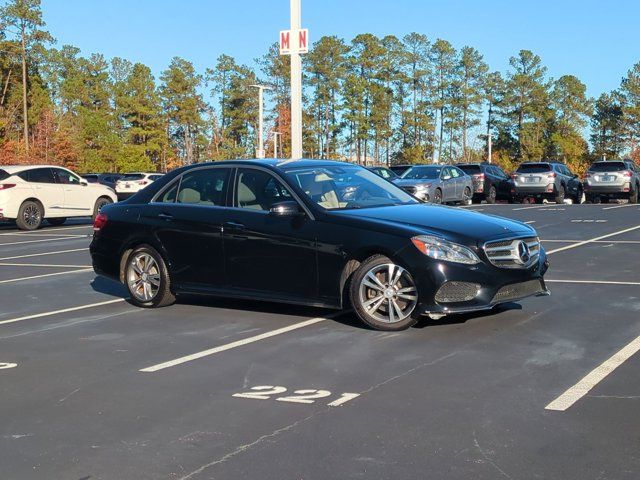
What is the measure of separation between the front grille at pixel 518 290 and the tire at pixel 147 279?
11.4ft

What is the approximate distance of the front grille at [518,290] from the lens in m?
7.68

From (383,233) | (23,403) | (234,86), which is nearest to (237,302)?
(383,233)

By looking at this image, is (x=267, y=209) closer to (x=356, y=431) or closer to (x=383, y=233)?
(x=383, y=233)

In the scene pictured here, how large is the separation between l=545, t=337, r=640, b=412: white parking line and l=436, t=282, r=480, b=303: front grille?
131 centimetres

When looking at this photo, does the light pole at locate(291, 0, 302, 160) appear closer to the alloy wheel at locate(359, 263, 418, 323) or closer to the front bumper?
the alloy wheel at locate(359, 263, 418, 323)

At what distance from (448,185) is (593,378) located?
82.3 feet

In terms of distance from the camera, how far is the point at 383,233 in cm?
777

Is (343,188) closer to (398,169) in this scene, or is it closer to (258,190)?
(258,190)

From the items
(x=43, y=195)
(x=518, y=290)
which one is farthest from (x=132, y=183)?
(x=518, y=290)

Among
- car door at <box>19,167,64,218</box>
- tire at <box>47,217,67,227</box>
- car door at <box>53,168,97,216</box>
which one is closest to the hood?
car door at <box>19,167,64,218</box>

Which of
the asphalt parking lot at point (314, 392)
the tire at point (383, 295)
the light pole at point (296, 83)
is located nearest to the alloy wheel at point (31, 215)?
the light pole at point (296, 83)

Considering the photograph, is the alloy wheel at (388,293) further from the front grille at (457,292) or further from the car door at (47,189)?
the car door at (47,189)

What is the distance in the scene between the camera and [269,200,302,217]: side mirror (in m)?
8.16

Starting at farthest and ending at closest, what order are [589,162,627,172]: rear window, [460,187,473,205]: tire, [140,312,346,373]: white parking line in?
[589,162,627,172]: rear window, [460,187,473,205]: tire, [140,312,346,373]: white parking line
